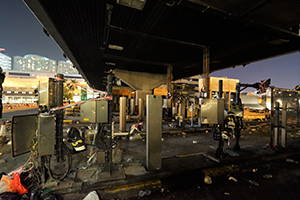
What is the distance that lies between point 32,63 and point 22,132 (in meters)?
206

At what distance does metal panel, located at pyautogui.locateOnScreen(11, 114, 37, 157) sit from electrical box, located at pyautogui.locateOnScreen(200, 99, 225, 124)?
4240 millimetres

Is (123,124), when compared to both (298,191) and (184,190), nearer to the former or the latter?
(184,190)

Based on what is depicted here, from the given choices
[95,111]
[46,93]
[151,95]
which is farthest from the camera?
[151,95]

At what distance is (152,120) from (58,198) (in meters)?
2.31

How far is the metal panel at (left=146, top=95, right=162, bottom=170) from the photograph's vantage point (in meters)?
3.11

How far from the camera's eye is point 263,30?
5977mm

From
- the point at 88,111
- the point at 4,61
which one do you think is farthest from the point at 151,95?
the point at 4,61

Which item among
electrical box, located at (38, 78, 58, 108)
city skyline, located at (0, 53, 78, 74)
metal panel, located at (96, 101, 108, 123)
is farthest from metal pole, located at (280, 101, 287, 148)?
city skyline, located at (0, 53, 78, 74)

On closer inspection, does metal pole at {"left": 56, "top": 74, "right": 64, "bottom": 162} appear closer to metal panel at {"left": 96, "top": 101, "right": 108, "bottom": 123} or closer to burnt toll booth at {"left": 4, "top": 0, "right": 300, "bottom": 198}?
burnt toll booth at {"left": 4, "top": 0, "right": 300, "bottom": 198}

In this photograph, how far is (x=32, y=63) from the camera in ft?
489

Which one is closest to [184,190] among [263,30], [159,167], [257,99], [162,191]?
[162,191]

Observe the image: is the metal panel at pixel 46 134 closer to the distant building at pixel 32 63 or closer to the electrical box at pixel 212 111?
the electrical box at pixel 212 111

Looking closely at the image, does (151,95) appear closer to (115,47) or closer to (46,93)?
(46,93)

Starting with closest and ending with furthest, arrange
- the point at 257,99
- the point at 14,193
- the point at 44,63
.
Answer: the point at 14,193
the point at 257,99
the point at 44,63
